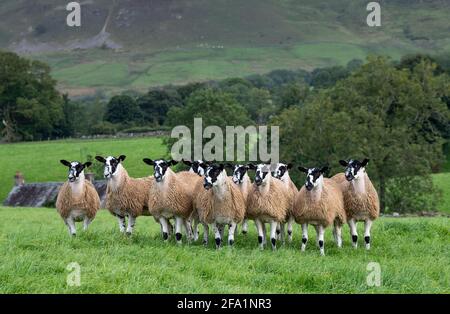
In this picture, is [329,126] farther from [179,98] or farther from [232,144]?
[179,98]

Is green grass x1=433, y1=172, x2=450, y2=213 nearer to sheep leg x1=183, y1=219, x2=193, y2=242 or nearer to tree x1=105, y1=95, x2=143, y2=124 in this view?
sheep leg x1=183, y1=219, x2=193, y2=242

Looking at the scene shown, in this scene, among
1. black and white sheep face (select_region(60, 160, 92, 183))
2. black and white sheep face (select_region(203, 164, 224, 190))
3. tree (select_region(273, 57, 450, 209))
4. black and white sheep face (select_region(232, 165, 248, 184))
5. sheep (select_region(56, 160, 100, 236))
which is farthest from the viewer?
tree (select_region(273, 57, 450, 209))

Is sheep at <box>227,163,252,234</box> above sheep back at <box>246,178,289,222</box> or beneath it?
above

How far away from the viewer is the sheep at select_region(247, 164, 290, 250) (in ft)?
55.5

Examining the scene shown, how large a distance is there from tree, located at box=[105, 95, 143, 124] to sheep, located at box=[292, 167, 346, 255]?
96.2 m

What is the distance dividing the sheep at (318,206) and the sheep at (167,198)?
9.67 feet

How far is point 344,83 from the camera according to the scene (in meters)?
59.7

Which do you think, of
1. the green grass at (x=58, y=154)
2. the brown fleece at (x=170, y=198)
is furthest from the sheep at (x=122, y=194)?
the green grass at (x=58, y=154)

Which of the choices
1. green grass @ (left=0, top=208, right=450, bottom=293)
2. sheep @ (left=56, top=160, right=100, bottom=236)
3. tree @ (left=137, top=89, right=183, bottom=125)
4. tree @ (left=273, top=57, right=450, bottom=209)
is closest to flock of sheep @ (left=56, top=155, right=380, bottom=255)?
sheep @ (left=56, top=160, right=100, bottom=236)

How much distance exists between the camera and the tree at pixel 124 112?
11288 cm

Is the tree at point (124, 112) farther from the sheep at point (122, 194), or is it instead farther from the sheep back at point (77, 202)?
the sheep at point (122, 194)

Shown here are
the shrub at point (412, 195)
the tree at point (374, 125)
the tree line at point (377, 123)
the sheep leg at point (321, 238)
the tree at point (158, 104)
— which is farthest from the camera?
the tree at point (158, 104)

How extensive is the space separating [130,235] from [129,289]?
688 centimetres

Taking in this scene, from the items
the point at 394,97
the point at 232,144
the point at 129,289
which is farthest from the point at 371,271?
the point at 232,144
